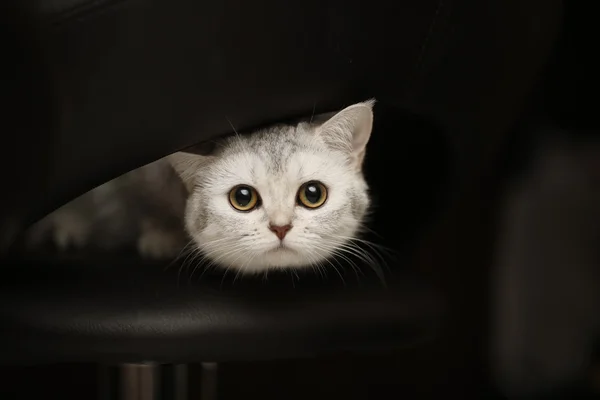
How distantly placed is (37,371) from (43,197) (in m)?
1.04

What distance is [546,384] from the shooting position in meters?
0.99

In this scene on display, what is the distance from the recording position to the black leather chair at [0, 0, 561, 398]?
481mm

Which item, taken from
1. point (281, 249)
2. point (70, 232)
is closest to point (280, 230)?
point (281, 249)

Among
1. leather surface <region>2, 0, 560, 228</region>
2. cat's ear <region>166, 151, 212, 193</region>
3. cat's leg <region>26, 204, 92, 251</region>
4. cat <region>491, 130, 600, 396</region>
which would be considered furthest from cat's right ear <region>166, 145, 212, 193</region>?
cat <region>491, 130, 600, 396</region>

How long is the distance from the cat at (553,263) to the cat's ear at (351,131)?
0.26m

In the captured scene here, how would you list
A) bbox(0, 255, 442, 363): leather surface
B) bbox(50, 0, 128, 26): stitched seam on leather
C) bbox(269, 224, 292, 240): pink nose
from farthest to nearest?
bbox(269, 224, 292, 240): pink nose, bbox(0, 255, 442, 363): leather surface, bbox(50, 0, 128, 26): stitched seam on leather

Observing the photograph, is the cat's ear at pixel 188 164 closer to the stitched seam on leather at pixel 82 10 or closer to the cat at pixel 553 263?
the stitched seam on leather at pixel 82 10

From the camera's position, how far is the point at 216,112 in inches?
20.3

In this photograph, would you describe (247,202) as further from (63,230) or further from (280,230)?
(63,230)

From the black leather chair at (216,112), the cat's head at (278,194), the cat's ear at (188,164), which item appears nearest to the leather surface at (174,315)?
the black leather chair at (216,112)

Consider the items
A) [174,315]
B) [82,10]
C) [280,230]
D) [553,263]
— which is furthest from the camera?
[553,263]

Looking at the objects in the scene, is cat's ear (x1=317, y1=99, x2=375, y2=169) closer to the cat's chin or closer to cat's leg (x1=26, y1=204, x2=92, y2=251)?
the cat's chin

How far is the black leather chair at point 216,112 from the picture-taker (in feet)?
1.58

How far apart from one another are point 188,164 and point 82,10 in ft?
1.25
